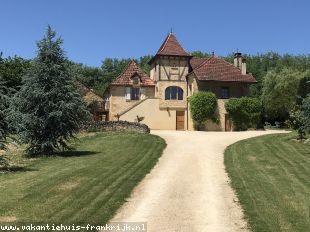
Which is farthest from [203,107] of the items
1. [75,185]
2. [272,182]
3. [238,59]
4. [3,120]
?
[75,185]

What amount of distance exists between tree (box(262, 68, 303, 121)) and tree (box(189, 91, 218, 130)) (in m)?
16.6

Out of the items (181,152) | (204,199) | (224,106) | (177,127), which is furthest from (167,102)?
(204,199)

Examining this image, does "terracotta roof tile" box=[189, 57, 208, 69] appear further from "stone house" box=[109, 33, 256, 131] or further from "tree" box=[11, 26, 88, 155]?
"tree" box=[11, 26, 88, 155]

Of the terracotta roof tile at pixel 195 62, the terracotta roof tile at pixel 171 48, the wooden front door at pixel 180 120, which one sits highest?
the terracotta roof tile at pixel 171 48

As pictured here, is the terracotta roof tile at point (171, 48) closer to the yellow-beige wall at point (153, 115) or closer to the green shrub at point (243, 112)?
the yellow-beige wall at point (153, 115)

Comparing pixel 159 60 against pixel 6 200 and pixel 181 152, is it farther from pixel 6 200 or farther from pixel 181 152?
pixel 6 200

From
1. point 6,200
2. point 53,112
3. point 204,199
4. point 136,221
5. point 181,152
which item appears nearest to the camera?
point 136,221

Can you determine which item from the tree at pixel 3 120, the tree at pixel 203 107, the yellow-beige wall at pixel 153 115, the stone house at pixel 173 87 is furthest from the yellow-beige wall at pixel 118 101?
the tree at pixel 3 120

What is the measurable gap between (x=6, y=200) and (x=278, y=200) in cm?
756

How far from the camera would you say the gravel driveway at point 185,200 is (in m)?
10.5

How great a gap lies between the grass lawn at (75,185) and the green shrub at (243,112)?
2023cm

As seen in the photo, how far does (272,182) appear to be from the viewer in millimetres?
16125

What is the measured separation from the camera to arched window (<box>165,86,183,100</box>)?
4800 cm

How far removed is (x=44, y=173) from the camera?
17.8 meters
